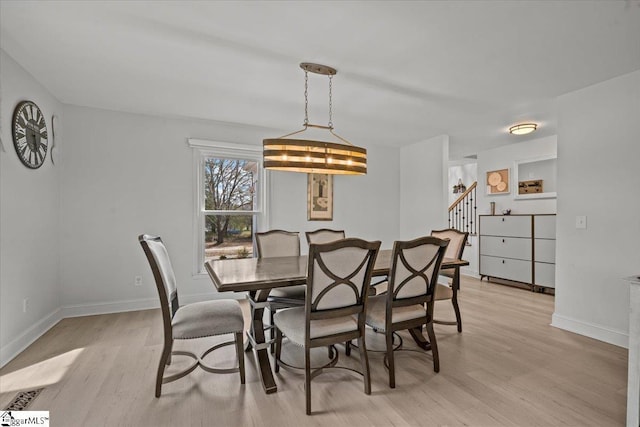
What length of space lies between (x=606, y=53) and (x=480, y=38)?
3.67 feet

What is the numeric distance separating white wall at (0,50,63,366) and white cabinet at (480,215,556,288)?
20.4ft

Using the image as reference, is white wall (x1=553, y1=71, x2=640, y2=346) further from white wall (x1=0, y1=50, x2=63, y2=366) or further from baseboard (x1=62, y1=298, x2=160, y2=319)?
white wall (x1=0, y1=50, x2=63, y2=366)

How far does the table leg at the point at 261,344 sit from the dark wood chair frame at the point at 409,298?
2.69 feet

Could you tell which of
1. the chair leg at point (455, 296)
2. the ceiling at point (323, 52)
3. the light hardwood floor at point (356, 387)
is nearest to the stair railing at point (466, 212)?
the ceiling at point (323, 52)

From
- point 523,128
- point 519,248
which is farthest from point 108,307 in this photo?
point 519,248

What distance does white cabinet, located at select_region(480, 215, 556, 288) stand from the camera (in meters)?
4.82

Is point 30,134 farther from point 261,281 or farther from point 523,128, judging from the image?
point 523,128

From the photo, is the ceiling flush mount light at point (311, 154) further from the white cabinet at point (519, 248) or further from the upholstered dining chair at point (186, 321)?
the white cabinet at point (519, 248)

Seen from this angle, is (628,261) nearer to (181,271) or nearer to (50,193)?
(181,271)

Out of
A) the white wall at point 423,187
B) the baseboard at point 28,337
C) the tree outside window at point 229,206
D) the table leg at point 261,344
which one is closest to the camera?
the table leg at point 261,344

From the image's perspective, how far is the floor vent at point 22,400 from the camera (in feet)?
6.35

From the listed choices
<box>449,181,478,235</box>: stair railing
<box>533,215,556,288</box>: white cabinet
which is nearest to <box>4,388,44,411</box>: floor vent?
<box>533,215,556,288</box>: white cabinet

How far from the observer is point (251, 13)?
201cm

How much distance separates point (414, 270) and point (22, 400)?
8.71 ft
